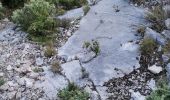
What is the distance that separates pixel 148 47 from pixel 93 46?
1382mm

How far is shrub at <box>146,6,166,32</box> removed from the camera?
9.25 m

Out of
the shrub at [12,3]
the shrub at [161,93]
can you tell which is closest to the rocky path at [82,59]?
the shrub at [161,93]

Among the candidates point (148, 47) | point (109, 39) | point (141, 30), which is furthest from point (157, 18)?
point (109, 39)

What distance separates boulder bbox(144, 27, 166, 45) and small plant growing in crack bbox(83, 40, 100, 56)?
4.06ft

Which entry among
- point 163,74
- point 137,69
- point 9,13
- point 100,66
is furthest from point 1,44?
point 163,74

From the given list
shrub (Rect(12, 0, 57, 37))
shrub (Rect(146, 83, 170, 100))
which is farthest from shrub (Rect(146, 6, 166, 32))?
shrub (Rect(12, 0, 57, 37))

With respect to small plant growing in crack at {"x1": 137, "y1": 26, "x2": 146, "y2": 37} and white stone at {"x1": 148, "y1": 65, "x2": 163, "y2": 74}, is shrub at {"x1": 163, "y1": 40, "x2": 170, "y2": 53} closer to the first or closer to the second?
white stone at {"x1": 148, "y1": 65, "x2": 163, "y2": 74}

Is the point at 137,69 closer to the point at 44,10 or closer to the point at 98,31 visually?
the point at 98,31

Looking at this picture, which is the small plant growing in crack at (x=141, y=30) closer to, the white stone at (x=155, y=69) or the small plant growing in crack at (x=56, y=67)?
the white stone at (x=155, y=69)

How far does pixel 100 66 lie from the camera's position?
876 cm

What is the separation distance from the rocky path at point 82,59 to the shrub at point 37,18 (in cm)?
32

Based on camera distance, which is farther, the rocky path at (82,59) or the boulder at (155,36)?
the boulder at (155,36)

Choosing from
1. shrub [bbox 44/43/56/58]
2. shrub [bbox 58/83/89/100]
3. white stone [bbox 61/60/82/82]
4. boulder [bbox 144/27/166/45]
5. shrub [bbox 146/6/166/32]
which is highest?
shrub [bbox 146/6/166/32]

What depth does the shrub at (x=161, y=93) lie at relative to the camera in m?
7.44
